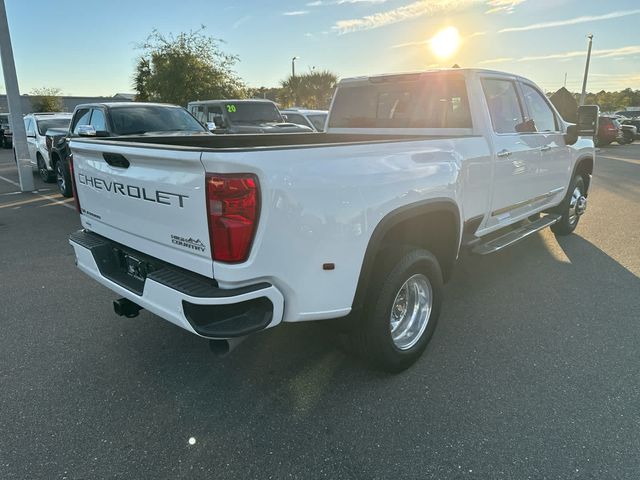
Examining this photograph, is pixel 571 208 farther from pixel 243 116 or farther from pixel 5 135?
pixel 5 135

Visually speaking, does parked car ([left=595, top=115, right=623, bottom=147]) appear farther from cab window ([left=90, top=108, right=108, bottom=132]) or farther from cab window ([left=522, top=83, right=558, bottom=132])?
cab window ([left=90, top=108, right=108, bottom=132])

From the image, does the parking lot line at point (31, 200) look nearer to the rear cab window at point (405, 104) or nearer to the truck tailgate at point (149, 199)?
the truck tailgate at point (149, 199)

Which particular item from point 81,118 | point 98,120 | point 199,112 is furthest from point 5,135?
point 98,120

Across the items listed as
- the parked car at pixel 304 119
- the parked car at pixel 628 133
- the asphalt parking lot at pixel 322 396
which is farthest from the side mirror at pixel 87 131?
the parked car at pixel 628 133

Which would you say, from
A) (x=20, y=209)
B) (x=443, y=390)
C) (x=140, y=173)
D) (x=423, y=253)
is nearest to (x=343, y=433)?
(x=443, y=390)

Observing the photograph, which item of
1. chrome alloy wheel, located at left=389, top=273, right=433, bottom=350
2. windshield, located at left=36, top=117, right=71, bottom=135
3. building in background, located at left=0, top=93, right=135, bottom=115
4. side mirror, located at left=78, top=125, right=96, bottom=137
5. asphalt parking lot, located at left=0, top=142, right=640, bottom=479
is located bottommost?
asphalt parking lot, located at left=0, top=142, right=640, bottom=479

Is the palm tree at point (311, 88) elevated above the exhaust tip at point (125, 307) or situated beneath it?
elevated above

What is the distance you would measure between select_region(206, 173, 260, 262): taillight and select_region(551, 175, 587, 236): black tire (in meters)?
5.18

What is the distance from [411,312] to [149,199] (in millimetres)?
1927

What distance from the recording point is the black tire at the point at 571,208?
235 inches

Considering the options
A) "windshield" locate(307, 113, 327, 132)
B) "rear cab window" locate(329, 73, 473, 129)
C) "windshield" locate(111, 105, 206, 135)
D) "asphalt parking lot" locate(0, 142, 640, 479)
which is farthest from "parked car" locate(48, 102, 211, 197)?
"windshield" locate(307, 113, 327, 132)

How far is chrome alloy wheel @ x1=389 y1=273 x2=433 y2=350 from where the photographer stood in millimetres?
3160

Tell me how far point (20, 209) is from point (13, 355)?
6.43 metres

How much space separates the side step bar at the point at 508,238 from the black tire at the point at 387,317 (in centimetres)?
98
